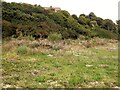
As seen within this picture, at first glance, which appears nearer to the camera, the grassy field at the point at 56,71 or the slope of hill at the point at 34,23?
the grassy field at the point at 56,71

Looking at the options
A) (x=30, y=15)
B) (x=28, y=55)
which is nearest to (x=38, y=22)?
(x=30, y=15)

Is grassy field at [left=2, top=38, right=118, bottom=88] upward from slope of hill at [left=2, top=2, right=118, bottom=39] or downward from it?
downward

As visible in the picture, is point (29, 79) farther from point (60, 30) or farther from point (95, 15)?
point (95, 15)

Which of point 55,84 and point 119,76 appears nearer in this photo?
point 55,84

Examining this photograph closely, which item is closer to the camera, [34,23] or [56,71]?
[56,71]

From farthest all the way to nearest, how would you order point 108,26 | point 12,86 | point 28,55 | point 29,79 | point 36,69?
point 108,26 < point 28,55 < point 36,69 < point 29,79 < point 12,86

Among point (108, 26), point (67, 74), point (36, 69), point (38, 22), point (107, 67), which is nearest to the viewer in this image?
point (67, 74)

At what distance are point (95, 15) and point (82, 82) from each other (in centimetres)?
5649

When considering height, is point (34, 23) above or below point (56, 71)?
above

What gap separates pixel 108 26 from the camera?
62875 millimetres

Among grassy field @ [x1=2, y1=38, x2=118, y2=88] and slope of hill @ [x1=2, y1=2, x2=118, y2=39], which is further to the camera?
slope of hill @ [x1=2, y1=2, x2=118, y2=39]

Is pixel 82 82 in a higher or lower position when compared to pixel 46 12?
lower

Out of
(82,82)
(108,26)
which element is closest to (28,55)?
(82,82)

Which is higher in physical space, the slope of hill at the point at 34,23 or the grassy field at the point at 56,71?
the slope of hill at the point at 34,23
